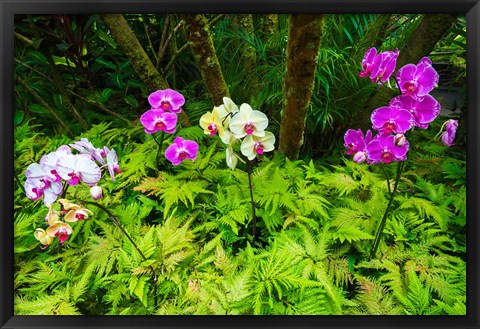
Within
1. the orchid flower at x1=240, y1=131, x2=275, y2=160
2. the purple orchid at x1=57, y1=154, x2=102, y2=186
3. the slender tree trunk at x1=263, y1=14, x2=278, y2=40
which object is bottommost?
the purple orchid at x1=57, y1=154, x2=102, y2=186

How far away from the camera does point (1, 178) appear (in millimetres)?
1175

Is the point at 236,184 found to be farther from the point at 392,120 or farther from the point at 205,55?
the point at 392,120

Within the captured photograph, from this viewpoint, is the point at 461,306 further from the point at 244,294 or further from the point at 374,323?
the point at 244,294

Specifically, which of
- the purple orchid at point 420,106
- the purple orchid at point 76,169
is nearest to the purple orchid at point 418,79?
the purple orchid at point 420,106

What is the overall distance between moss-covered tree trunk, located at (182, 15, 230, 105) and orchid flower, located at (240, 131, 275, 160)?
584mm

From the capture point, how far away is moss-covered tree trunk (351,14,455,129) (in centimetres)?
151

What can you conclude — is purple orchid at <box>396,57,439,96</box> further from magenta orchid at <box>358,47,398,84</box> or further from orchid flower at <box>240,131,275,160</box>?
orchid flower at <box>240,131,275,160</box>

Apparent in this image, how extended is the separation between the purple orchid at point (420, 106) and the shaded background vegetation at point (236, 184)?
20 cm

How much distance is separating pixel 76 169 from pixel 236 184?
0.65 metres

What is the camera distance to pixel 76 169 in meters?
1.18

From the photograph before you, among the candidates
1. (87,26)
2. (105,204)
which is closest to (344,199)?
(105,204)

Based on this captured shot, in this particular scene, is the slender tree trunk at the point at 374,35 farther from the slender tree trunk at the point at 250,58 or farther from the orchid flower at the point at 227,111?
the orchid flower at the point at 227,111

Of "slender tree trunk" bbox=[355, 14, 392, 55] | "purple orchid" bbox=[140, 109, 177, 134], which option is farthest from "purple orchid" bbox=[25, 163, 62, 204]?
"slender tree trunk" bbox=[355, 14, 392, 55]

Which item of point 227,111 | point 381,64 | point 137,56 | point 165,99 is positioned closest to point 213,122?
point 227,111
